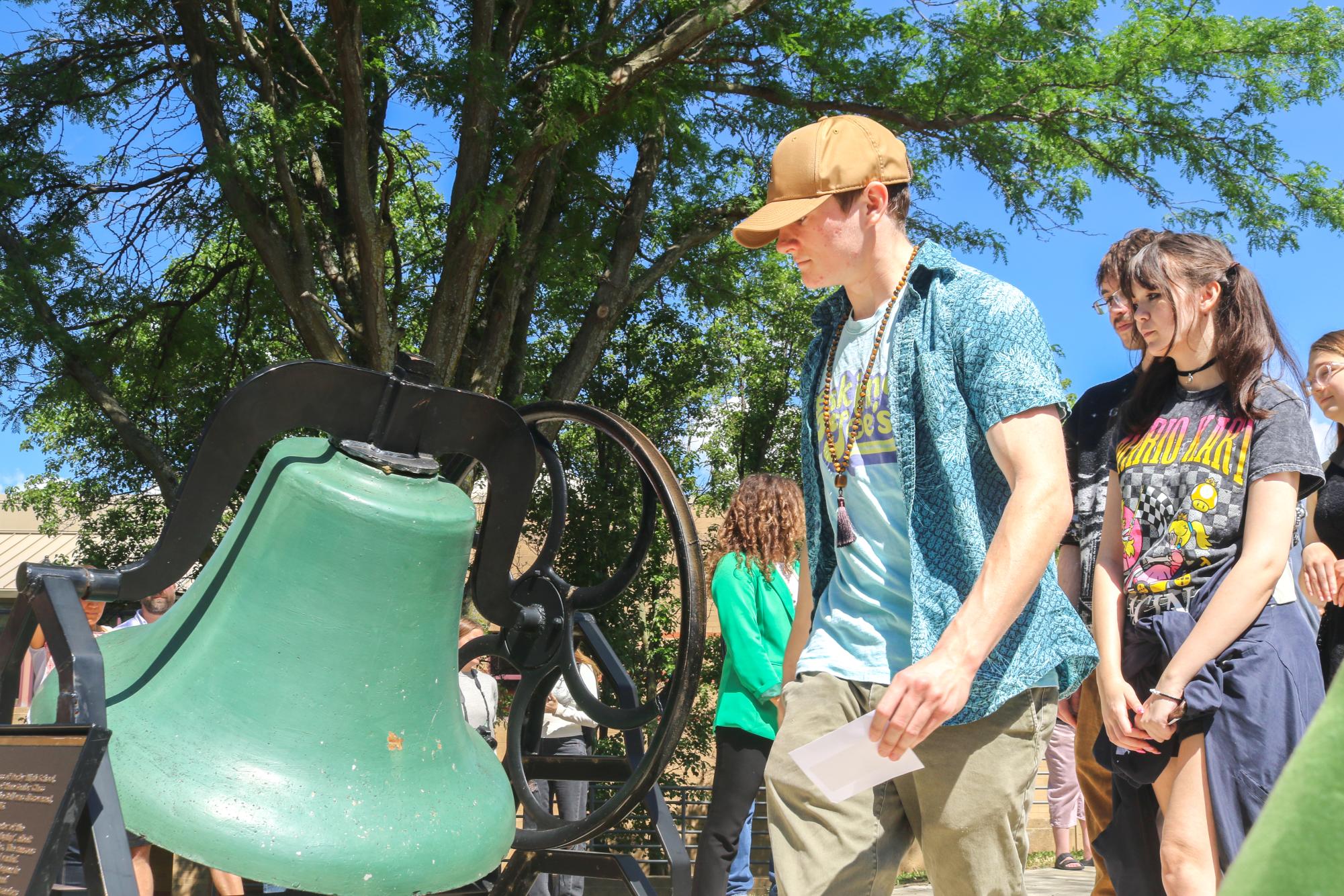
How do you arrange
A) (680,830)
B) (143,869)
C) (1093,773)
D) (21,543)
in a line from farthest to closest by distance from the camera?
(21,543) < (680,830) < (143,869) < (1093,773)

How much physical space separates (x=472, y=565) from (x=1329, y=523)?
2216mm

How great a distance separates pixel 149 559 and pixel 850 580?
49.6 inches

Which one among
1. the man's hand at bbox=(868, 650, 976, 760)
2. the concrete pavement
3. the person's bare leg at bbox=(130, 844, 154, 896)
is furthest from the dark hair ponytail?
the person's bare leg at bbox=(130, 844, 154, 896)

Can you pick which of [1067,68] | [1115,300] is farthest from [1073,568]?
[1067,68]

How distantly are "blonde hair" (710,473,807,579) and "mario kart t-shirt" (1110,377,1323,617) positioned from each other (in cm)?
218

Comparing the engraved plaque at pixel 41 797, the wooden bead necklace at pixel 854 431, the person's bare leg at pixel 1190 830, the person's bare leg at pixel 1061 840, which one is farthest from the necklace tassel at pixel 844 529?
the person's bare leg at pixel 1061 840

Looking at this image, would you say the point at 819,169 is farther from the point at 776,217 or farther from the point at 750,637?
the point at 750,637

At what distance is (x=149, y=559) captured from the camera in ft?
6.92

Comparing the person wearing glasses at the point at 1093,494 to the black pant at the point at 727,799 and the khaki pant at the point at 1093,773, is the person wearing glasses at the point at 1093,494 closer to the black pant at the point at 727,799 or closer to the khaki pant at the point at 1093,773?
the khaki pant at the point at 1093,773

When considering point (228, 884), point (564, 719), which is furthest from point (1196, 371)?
point (564, 719)

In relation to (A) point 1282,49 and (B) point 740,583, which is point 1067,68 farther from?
(B) point 740,583

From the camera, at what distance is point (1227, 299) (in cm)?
260

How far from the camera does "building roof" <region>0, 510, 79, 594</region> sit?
24688mm

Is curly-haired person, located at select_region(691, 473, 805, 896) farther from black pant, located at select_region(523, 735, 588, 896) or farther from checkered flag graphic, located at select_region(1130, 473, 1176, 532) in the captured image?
checkered flag graphic, located at select_region(1130, 473, 1176, 532)
